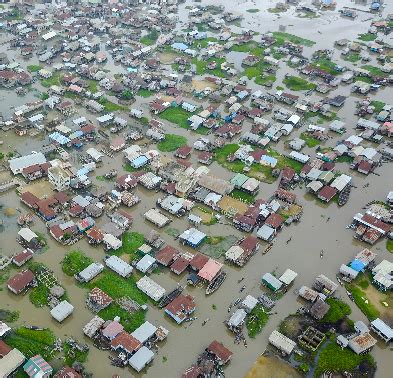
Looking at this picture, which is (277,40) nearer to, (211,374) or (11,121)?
(11,121)

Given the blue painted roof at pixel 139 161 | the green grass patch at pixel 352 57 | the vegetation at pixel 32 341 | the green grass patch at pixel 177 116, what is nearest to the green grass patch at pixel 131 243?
the vegetation at pixel 32 341

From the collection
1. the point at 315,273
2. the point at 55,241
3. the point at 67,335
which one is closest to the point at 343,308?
the point at 315,273

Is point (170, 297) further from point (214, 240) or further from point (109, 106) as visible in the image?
point (109, 106)

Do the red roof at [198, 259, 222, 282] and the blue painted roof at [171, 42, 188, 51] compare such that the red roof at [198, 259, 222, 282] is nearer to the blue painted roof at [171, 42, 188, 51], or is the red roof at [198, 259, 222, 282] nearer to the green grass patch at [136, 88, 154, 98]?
the green grass patch at [136, 88, 154, 98]

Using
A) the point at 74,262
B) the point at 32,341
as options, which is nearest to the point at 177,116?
the point at 74,262

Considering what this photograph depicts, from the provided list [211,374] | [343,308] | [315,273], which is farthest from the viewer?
[315,273]

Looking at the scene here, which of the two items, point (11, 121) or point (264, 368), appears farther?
point (11, 121)

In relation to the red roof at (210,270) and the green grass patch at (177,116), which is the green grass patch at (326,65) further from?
the red roof at (210,270)
